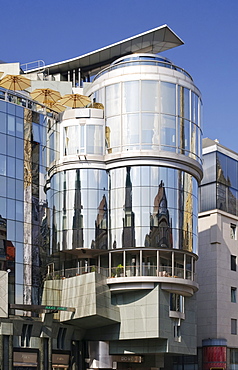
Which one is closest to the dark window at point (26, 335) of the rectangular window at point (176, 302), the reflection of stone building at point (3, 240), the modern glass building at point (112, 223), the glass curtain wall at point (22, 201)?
the modern glass building at point (112, 223)

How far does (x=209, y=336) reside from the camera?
75375 millimetres

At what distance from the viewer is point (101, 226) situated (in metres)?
62.0

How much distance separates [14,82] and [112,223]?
15.0 meters

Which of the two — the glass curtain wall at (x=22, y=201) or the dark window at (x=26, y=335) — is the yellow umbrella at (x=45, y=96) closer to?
the glass curtain wall at (x=22, y=201)

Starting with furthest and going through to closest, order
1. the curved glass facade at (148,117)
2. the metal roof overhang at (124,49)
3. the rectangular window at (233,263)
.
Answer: the rectangular window at (233,263)
the metal roof overhang at (124,49)
the curved glass facade at (148,117)

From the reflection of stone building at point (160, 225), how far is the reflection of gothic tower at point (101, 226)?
3.92m

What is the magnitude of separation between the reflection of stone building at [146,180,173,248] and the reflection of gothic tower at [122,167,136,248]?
56.8 inches

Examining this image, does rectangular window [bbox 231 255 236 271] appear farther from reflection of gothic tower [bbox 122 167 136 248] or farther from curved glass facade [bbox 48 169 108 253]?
curved glass facade [bbox 48 169 108 253]

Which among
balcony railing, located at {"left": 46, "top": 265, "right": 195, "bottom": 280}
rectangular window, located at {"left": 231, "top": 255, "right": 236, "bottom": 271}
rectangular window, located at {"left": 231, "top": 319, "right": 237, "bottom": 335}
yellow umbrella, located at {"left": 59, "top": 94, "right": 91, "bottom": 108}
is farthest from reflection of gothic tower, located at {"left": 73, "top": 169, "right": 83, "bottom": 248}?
rectangular window, located at {"left": 231, "top": 319, "right": 237, "bottom": 335}

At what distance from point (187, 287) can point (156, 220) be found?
21.8 feet

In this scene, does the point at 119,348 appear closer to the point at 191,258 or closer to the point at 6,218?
the point at 191,258

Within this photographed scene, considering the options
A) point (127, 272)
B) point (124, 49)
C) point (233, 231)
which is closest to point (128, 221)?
point (127, 272)

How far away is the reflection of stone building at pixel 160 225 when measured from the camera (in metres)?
60.4

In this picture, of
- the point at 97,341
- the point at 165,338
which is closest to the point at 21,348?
the point at 97,341
